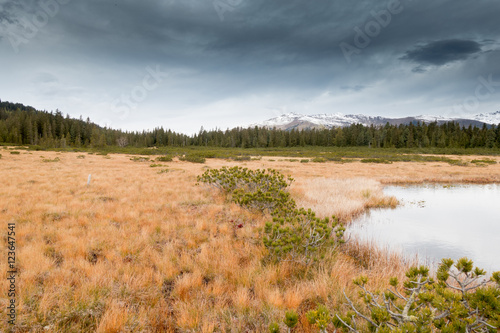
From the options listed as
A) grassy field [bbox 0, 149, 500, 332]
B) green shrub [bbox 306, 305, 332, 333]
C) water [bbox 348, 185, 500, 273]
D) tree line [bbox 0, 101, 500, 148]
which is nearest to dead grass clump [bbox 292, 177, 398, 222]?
water [bbox 348, 185, 500, 273]

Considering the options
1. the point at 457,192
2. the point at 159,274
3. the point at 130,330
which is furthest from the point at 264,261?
the point at 457,192

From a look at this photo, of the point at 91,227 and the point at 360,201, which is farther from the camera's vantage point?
the point at 360,201

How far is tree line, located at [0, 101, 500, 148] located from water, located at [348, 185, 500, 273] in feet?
277

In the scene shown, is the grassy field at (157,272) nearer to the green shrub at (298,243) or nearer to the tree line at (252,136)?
the green shrub at (298,243)

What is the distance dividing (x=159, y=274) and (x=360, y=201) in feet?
34.3

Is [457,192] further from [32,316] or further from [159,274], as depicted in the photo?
[32,316]

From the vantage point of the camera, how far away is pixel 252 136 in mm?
122312

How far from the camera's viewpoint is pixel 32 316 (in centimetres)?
310

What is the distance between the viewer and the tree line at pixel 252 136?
253 ft

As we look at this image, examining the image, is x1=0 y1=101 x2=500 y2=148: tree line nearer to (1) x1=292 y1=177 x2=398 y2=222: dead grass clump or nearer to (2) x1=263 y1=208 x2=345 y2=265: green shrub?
(1) x1=292 y1=177 x2=398 y2=222: dead grass clump

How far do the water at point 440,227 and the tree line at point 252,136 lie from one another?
84403 millimetres

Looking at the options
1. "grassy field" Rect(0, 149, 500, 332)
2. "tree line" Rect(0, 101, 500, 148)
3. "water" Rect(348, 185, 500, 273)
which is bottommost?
"water" Rect(348, 185, 500, 273)

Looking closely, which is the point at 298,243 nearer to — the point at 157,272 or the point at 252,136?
the point at 157,272

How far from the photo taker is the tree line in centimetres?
7725
